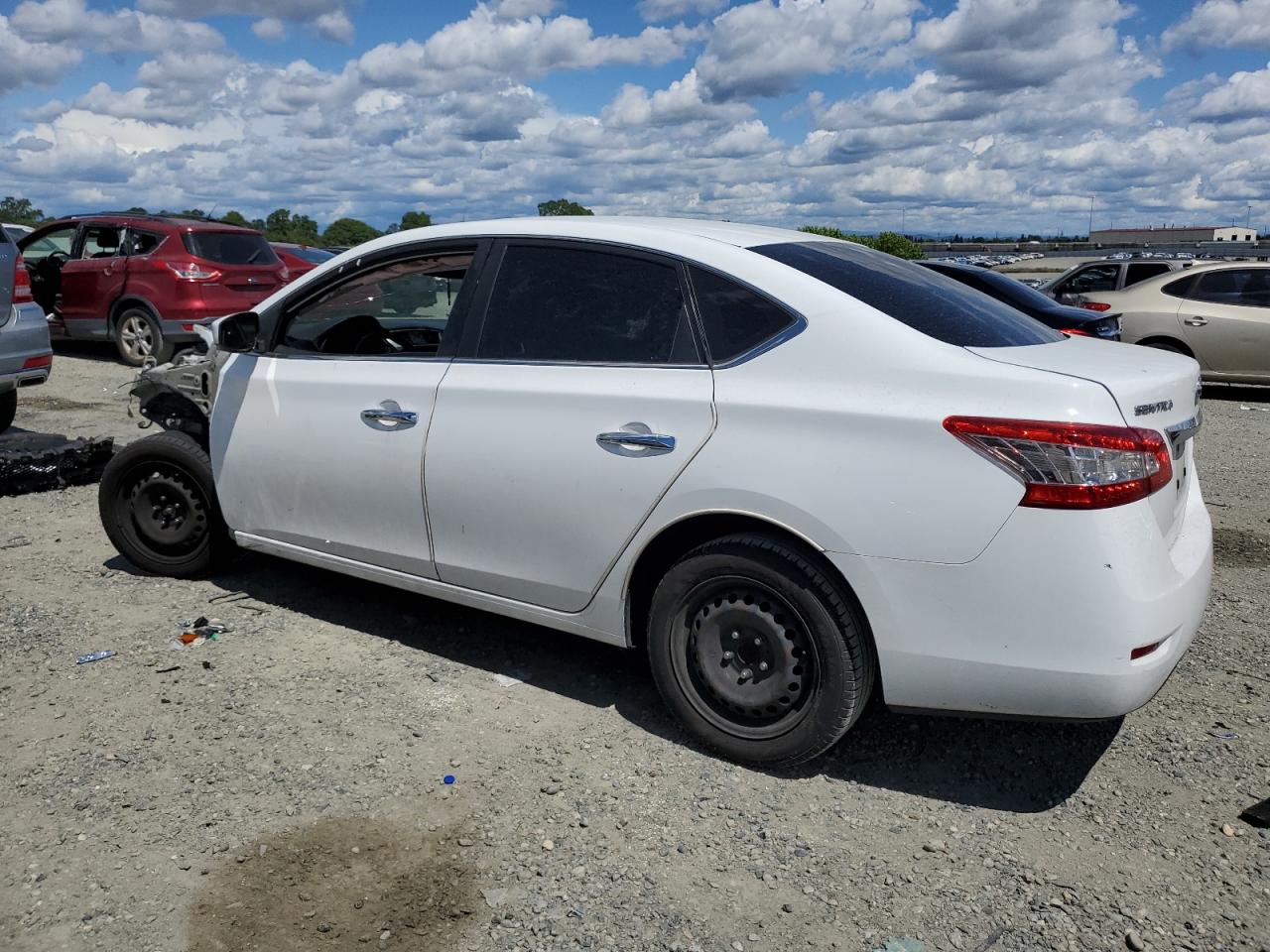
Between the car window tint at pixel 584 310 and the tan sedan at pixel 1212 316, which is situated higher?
the car window tint at pixel 584 310

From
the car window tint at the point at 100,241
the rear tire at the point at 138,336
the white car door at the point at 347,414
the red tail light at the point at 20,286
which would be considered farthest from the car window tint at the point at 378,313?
the car window tint at the point at 100,241

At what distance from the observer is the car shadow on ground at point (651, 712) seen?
3.58 metres

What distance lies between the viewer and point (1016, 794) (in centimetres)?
349

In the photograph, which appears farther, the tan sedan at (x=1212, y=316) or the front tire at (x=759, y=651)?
the tan sedan at (x=1212, y=316)

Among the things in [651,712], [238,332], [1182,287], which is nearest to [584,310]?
[651,712]

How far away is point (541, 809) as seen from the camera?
3346 millimetres

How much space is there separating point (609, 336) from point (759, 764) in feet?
5.07

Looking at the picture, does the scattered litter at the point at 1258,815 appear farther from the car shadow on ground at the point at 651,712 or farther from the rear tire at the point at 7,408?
the rear tire at the point at 7,408

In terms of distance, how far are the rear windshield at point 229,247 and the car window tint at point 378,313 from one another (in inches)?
333

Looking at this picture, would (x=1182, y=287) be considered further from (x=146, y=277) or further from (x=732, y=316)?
(x=146, y=277)

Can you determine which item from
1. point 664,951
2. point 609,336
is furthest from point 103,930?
point 609,336

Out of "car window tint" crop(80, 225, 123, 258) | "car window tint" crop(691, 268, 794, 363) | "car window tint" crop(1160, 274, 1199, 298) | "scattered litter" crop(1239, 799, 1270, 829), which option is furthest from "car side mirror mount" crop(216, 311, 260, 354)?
"car window tint" crop(1160, 274, 1199, 298)

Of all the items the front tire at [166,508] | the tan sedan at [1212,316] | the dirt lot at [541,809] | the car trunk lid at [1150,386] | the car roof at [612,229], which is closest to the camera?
the dirt lot at [541,809]

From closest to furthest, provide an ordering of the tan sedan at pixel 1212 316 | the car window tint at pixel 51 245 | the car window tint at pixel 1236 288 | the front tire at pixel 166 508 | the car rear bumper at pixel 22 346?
the front tire at pixel 166 508 < the car rear bumper at pixel 22 346 < the tan sedan at pixel 1212 316 < the car window tint at pixel 1236 288 < the car window tint at pixel 51 245
